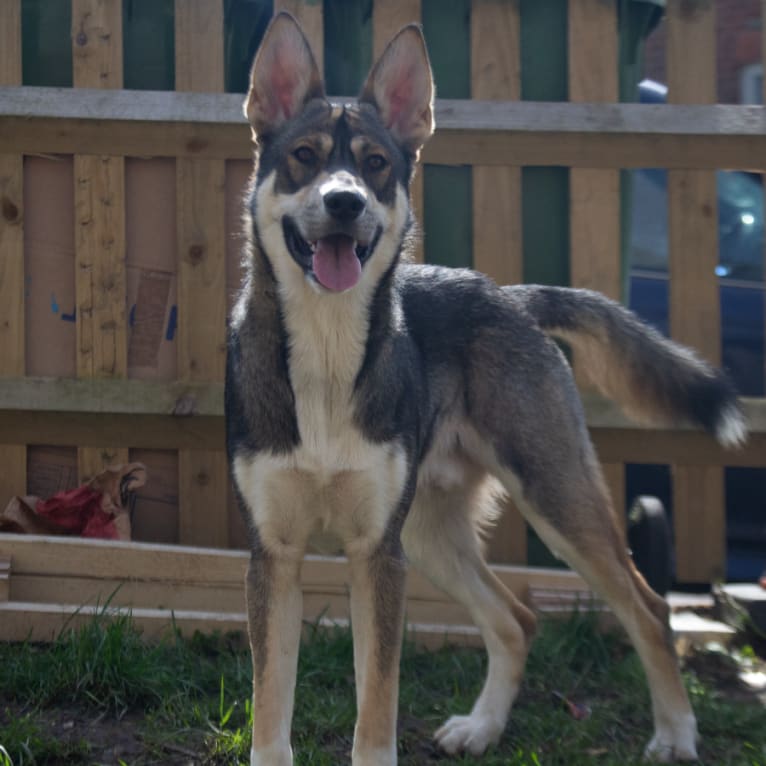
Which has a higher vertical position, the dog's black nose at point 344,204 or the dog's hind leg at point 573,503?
the dog's black nose at point 344,204

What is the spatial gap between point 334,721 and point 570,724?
2.53ft

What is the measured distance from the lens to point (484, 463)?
4020 millimetres

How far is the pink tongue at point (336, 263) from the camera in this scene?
3.26 metres

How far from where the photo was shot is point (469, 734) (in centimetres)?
370

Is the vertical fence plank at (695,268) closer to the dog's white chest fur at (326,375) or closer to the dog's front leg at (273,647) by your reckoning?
the dog's white chest fur at (326,375)

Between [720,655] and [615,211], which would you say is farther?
[615,211]

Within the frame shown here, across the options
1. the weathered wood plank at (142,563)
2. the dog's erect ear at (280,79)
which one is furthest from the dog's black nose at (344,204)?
the weathered wood plank at (142,563)

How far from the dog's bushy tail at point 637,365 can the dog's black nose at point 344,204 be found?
1153 millimetres

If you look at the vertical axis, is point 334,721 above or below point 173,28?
below

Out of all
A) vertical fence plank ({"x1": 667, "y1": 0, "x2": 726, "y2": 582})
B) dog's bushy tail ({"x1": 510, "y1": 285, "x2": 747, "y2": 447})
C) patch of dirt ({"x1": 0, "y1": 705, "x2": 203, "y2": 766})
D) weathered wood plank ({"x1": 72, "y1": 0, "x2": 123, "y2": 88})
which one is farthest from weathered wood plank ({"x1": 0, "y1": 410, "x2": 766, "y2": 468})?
patch of dirt ({"x1": 0, "y1": 705, "x2": 203, "y2": 766})

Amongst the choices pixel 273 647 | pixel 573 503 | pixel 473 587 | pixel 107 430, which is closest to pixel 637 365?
pixel 573 503

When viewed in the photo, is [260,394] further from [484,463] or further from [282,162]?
[484,463]

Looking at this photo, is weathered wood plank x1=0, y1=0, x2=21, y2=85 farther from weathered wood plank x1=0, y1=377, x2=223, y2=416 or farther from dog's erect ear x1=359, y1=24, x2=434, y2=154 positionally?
dog's erect ear x1=359, y1=24, x2=434, y2=154

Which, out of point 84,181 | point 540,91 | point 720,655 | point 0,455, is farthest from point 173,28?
point 720,655
